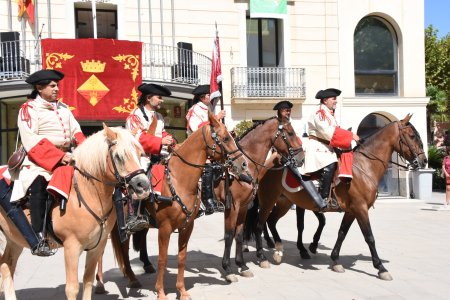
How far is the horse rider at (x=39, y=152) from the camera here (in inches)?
174

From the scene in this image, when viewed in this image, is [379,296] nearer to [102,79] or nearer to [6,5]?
[102,79]

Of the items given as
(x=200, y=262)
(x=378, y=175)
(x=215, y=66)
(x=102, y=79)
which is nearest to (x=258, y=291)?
(x=200, y=262)

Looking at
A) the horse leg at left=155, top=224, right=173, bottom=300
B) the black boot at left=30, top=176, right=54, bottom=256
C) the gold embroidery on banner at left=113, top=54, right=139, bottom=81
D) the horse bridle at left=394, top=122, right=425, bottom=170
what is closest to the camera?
the black boot at left=30, top=176, right=54, bottom=256

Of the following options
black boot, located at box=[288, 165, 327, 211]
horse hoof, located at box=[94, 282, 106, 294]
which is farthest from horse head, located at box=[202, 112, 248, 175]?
horse hoof, located at box=[94, 282, 106, 294]

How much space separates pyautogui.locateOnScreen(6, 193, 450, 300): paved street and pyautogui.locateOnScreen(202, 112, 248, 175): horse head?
172cm

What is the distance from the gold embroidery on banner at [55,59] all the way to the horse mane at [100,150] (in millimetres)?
10300

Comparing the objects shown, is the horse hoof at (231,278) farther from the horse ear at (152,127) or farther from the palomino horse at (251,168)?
the horse ear at (152,127)

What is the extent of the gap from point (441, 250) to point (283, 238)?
3.25 m

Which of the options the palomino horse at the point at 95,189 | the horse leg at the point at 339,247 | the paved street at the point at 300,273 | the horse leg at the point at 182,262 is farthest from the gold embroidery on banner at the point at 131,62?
the palomino horse at the point at 95,189

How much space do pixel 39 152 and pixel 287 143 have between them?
A: 3612 millimetres

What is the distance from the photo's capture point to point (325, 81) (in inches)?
722

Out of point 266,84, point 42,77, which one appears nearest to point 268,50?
point 266,84

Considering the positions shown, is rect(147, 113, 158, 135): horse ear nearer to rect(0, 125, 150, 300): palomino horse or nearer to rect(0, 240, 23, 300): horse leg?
rect(0, 125, 150, 300): palomino horse

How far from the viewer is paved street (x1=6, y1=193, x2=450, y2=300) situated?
5.98 meters
